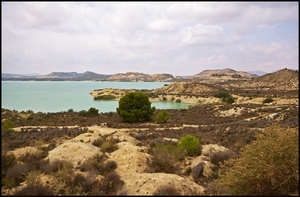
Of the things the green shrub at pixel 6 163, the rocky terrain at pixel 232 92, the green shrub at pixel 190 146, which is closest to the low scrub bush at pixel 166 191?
the green shrub at pixel 6 163

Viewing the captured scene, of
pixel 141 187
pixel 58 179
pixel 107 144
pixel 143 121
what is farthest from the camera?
pixel 143 121

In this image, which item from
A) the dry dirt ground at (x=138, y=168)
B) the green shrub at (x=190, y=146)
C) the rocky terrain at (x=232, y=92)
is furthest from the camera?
the rocky terrain at (x=232, y=92)

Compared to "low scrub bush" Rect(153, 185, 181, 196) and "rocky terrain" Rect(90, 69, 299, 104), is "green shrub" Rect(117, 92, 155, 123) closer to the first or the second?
"low scrub bush" Rect(153, 185, 181, 196)

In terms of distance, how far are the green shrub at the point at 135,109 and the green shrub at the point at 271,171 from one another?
23075 mm

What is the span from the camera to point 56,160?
10.3 meters

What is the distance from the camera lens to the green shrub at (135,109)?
102ft

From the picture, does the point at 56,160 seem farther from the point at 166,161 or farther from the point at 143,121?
the point at 143,121

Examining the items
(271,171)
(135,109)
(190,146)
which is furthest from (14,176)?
(135,109)

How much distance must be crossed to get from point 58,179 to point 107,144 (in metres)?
5.00

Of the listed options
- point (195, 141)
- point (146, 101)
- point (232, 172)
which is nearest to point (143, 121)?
point (146, 101)

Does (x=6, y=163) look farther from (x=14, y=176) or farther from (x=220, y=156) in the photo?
(x=220, y=156)

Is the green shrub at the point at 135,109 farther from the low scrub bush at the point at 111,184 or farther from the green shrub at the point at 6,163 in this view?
the low scrub bush at the point at 111,184

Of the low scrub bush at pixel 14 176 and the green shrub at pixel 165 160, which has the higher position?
the low scrub bush at pixel 14 176

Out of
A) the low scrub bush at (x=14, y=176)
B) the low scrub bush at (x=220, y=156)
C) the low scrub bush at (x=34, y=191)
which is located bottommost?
the low scrub bush at (x=220, y=156)
